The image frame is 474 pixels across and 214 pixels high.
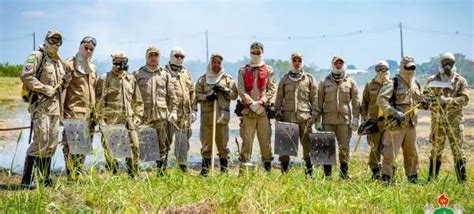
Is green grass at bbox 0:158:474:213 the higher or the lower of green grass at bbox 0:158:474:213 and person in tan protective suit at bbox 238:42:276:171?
the lower

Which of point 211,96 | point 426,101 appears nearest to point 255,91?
point 211,96

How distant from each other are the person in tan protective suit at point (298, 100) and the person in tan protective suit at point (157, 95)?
1402mm

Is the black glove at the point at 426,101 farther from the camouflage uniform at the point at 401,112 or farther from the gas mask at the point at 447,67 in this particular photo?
the gas mask at the point at 447,67

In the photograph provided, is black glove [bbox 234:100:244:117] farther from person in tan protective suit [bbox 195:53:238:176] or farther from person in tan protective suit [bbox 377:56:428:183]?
person in tan protective suit [bbox 377:56:428:183]

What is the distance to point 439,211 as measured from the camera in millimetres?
3193

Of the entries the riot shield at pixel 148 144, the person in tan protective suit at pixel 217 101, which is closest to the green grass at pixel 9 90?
the person in tan protective suit at pixel 217 101

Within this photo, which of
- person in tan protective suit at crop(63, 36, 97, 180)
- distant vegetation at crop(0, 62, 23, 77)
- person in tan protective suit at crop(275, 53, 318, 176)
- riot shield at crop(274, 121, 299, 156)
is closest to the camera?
person in tan protective suit at crop(63, 36, 97, 180)

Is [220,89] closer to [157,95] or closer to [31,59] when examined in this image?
[157,95]

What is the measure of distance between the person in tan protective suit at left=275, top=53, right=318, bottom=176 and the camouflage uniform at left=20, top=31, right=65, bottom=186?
2827mm

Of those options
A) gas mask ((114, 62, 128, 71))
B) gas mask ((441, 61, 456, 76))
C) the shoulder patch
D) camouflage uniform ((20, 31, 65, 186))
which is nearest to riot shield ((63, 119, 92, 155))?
camouflage uniform ((20, 31, 65, 186))

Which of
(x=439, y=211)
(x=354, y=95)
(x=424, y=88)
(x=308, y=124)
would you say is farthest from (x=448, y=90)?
(x=439, y=211)

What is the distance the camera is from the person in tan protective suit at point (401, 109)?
6.84 m

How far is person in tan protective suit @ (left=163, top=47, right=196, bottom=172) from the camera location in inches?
295

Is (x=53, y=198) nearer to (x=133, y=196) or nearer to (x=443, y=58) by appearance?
(x=133, y=196)
